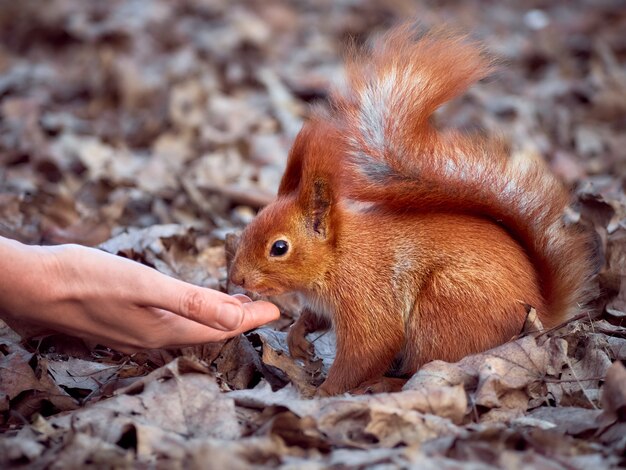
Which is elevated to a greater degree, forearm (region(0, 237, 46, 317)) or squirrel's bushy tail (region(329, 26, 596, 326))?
squirrel's bushy tail (region(329, 26, 596, 326))

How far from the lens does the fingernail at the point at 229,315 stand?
2219 mm

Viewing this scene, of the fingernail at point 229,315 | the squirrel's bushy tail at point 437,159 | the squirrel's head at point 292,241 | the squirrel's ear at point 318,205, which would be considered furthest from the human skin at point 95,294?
the squirrel's bushy tail at point 437,159

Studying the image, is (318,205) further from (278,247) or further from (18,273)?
(18,273)

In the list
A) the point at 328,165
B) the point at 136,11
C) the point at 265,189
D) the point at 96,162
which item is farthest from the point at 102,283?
the point at 136,11

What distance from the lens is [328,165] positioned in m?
2.56

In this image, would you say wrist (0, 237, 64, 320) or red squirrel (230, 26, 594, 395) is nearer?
wrist (0, 237, 64, 320)

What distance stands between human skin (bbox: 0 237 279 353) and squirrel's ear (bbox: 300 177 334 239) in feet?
1.60

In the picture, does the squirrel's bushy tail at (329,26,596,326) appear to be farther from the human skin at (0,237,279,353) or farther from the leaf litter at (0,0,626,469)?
the human skin at (0,237,279,353)

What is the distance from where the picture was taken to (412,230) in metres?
2.64

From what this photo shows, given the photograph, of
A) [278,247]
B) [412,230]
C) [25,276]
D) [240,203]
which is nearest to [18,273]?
[25,276]

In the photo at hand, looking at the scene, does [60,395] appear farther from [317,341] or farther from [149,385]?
[317,341]

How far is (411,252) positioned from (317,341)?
64cm

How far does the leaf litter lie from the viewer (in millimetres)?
2018

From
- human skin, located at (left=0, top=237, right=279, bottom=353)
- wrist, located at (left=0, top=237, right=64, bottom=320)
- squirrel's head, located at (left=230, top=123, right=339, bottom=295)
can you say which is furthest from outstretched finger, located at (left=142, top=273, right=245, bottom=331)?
squirrel's head, located at (left=230, top=123, right=339, bottom=295)
